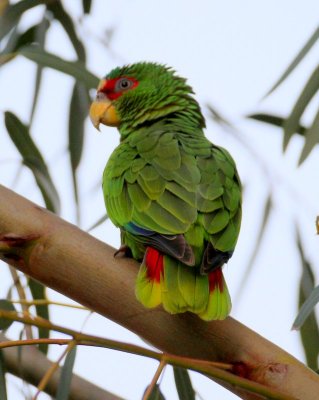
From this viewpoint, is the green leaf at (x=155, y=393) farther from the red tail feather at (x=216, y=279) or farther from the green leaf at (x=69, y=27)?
the green leaf at (x=69, y=27)

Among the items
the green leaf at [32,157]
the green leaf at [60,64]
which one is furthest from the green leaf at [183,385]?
the green leaf at [60,64]

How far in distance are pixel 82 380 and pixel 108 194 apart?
39cm

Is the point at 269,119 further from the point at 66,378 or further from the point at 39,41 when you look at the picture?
the point at 66,378

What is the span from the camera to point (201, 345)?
52.8 inches

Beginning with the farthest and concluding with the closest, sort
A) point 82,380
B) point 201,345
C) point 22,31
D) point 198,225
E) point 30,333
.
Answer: point 22,31 → point 82,380 → point 30,333 → point 198,225 → point 201,345

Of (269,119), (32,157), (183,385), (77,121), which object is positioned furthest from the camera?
(77,121)

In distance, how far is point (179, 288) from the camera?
54.4 inches

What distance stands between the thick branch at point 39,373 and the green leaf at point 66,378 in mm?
312

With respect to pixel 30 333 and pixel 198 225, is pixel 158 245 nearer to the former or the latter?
pixel 198 225

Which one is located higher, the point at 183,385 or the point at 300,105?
the point at 300,105

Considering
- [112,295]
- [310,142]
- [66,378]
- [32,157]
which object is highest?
[310,142]

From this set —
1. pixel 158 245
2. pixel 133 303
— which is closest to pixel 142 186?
pixel 158 245

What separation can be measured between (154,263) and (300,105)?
506mm

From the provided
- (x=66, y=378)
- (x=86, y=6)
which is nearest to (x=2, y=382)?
(x=66, y=378)
